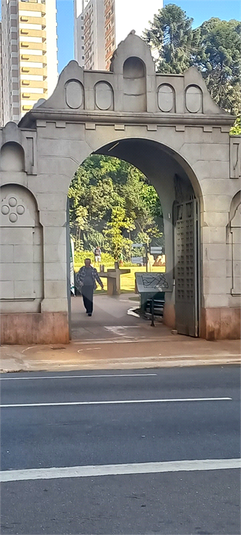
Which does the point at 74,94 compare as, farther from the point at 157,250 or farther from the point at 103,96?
the point at 157,250

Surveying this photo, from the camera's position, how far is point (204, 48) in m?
52.5

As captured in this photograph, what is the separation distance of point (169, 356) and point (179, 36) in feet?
148

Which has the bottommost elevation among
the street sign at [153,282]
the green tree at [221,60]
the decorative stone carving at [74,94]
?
the street sign at [153,282]

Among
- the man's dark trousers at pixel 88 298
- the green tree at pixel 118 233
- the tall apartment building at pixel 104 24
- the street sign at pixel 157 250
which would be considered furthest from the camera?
the tall apartment building at pixel 104 24

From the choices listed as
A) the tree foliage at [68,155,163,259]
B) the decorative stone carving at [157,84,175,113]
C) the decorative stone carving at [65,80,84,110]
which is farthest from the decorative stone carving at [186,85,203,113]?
the tree foliage at [68,155,163,259]

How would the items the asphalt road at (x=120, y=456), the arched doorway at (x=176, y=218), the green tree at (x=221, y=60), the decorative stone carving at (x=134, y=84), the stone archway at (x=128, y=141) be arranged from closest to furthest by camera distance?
the asphalt road at (x=120, y=456)
the stone archway at (x=128, y=141)
the decorative stone carving at (x=134, y=84)
the arched doorway at (x=176, y=218)
the green tree at (x=221, y=60)

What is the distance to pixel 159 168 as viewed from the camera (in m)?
17.5

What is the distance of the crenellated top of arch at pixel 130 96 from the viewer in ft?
47.7

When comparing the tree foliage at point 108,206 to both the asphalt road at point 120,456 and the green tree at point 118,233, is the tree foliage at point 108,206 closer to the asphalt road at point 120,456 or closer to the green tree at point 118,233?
the green tree at point 118,233

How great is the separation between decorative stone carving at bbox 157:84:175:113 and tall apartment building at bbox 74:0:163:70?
2862 inches

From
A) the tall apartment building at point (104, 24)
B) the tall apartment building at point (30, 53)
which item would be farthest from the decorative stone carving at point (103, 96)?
the tall apartment building at point (30, 53)

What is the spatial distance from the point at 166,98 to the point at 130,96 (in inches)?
32.9

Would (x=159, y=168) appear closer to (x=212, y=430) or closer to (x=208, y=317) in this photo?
(x=208, y=317)

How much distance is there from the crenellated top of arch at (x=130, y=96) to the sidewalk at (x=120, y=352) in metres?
4.97
